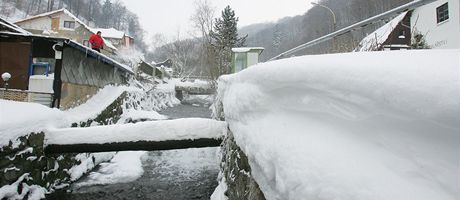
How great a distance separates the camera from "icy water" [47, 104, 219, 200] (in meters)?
5.70

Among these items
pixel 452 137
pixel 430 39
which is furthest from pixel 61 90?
pixel 430 39

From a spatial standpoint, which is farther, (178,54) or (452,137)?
(178,54)

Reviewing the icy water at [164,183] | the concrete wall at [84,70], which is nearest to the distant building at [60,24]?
the concrete wall at [84,70]

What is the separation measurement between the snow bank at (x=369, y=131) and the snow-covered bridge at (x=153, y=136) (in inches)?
120

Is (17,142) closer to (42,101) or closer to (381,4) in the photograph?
(42,101)

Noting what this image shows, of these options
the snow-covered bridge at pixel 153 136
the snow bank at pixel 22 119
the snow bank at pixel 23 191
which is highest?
the snow bank at pixel 22 119

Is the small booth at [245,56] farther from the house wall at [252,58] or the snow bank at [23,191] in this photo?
the snow bank at [23,191]

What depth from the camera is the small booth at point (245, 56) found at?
8.59 metres

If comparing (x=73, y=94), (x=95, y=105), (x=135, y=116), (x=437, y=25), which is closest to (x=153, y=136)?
(x=73, y=94)

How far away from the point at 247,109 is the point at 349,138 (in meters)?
1.40

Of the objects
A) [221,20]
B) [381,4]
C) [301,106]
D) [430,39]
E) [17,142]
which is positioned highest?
[381,4]

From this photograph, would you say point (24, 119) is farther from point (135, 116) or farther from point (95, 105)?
point (135, 116)

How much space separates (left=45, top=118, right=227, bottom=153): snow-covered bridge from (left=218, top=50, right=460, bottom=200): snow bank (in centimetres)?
305

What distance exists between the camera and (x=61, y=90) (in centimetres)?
924
